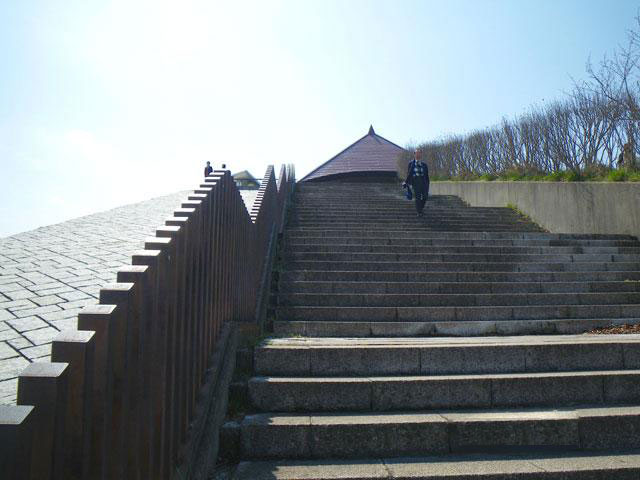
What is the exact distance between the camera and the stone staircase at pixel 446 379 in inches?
107

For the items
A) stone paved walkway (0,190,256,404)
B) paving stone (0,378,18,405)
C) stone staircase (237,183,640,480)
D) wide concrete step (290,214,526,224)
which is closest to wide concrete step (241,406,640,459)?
stone staircase (237,183,640,480)

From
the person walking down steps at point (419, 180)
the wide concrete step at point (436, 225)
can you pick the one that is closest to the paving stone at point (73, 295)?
the wide concrete step at point (436, 225)

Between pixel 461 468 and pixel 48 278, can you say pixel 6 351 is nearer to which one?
pixel 48 278

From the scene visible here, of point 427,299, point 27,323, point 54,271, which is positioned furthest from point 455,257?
point 54,271

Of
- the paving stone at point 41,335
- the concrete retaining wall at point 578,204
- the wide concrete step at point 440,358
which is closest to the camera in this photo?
the wide concrete step at point 440,358

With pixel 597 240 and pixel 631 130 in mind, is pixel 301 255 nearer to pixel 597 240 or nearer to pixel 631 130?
pixel 597 240

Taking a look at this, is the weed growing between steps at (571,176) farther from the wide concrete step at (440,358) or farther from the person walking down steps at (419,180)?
the wide concrete step at (440,358)

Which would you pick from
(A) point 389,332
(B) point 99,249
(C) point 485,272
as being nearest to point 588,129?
(C) point 485,272

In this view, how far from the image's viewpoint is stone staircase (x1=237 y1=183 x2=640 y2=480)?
2727mm

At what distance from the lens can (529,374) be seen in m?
3.43

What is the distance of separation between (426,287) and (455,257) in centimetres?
143

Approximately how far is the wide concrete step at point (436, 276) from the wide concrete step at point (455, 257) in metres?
0.62

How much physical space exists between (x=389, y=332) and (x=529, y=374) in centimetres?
158

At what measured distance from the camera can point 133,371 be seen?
1.58m
